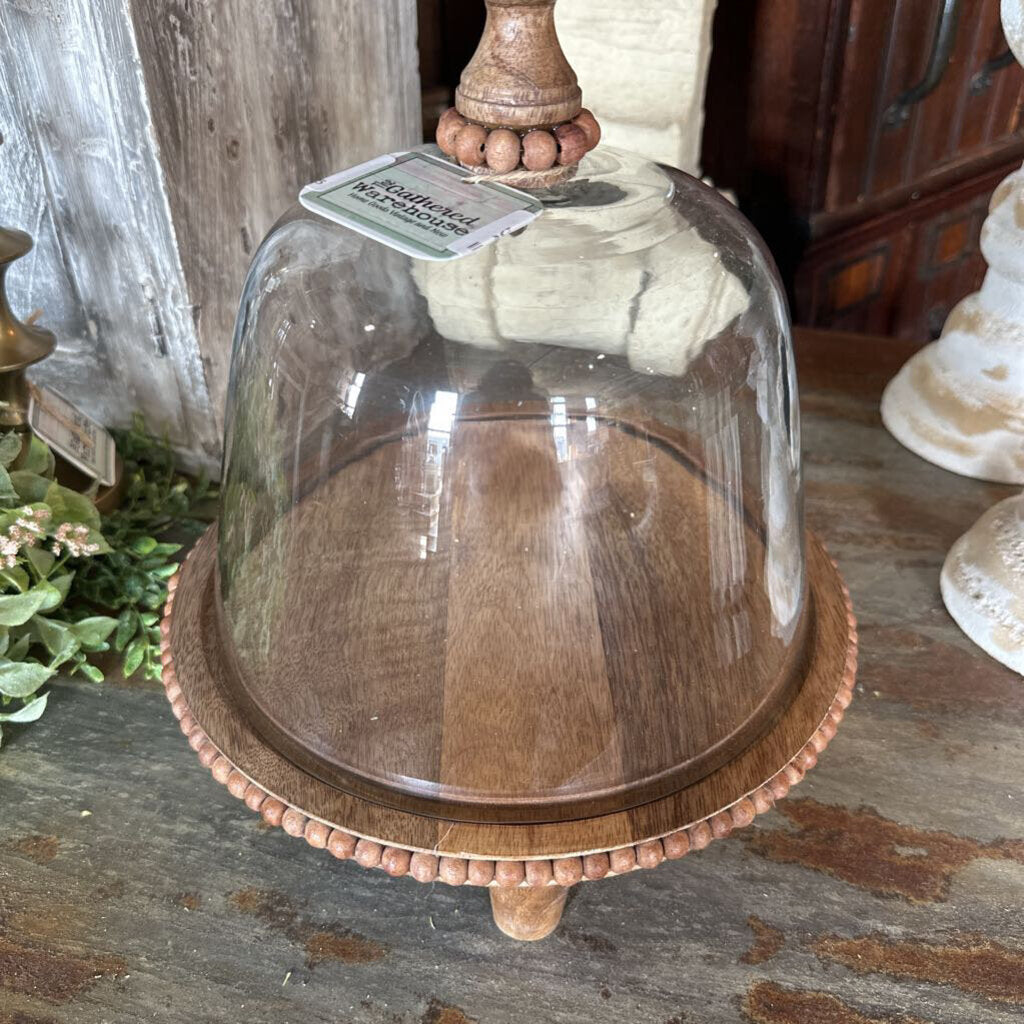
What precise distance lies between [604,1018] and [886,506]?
62cm

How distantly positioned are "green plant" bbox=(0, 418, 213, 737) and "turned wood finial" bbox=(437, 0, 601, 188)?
45 centimetres

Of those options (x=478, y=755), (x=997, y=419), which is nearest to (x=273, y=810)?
(x=478, y=755)

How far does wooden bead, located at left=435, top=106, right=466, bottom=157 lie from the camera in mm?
583

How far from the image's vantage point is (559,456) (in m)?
0.74

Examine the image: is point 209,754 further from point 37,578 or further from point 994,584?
point 994,584

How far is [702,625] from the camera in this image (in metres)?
0.68

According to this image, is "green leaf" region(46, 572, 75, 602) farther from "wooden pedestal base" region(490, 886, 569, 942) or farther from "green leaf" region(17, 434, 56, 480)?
"wooden pedestal base" region(490, 886, 569, 942)

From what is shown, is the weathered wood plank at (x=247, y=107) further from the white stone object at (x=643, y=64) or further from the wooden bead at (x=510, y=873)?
the wooden bead at (x=510, y=873)

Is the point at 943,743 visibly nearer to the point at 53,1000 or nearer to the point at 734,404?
the point at 734,404

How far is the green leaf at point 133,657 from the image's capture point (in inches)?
34.4

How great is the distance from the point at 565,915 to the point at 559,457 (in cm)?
32

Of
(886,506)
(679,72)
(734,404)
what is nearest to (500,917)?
(734,404)

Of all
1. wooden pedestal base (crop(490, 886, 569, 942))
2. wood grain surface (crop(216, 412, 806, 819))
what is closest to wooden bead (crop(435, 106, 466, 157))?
wood grain surface (crop(216, 412, 806, 819))

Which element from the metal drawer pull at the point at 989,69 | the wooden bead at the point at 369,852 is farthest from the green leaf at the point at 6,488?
the metal drawer pull at the point at 989,69
